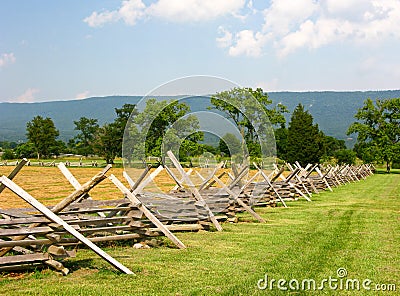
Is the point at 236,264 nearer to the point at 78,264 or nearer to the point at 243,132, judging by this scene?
the point at 78,264

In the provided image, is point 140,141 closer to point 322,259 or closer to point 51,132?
point 322,259

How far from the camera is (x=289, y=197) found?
18.8 m

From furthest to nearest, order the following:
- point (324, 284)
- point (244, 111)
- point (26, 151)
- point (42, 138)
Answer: point (42, 138) < point (26, 151) < point (244, 111) < point (324, 284)

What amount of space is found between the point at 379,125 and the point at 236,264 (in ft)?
203

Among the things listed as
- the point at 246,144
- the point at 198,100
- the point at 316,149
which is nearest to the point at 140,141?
the point at 198,100

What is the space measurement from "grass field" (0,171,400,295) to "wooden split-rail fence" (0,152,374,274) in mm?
279

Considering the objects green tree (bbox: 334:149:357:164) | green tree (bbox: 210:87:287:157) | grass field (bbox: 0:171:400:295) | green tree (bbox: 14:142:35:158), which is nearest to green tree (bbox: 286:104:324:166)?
green tree (bbox: 334:149:357:164)

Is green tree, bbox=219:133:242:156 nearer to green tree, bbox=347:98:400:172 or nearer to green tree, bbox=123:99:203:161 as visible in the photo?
green tree, bbox=123:99:203:161

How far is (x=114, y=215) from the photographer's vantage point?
28.8ft

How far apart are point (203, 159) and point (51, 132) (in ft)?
247

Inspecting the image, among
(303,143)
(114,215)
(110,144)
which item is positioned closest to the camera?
(114,215)

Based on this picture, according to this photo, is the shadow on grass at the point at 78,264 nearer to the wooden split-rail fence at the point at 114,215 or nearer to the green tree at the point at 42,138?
the wooden split-rail fence at the point at 114,215

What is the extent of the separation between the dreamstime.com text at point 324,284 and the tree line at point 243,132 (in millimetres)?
7314

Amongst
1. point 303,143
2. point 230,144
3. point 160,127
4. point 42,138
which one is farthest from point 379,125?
point 160,127
